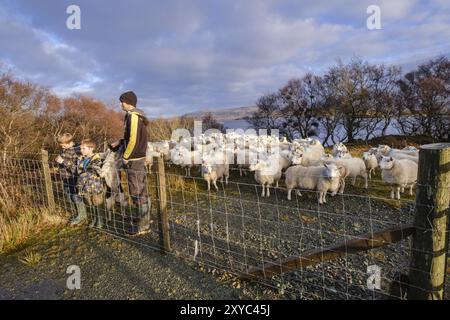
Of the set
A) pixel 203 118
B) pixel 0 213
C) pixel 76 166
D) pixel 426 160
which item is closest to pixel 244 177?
pixel 76 166

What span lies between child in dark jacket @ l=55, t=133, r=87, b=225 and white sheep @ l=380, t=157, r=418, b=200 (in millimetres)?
6975

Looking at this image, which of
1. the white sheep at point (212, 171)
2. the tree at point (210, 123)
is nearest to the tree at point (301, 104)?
the tree at point (210, 123)

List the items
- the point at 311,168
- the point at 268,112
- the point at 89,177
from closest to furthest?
the point at 89,177 < the point at 311,168 < the point at 268,112

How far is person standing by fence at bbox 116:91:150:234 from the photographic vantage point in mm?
4805

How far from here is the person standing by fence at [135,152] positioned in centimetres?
480

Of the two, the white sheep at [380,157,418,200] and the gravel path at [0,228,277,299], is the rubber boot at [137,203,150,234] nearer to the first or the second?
the gravel path at [0,228,277,299]

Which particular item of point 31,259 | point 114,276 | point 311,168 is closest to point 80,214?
point 31,259

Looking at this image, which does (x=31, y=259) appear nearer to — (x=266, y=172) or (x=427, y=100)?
(x=266, y=172)

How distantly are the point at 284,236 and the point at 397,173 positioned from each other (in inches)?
162

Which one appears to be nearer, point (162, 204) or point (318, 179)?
point (162, 204)

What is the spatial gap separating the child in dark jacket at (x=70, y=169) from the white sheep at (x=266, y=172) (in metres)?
4.50

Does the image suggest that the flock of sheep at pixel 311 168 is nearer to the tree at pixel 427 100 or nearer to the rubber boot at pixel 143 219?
the rubber boot at pixel 143 219

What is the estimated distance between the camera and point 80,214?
219 inches

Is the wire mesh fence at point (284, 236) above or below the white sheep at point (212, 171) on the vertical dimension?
below
